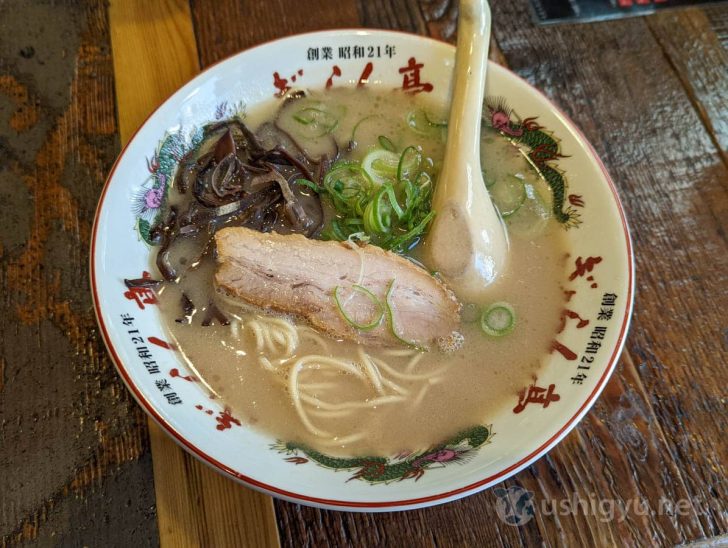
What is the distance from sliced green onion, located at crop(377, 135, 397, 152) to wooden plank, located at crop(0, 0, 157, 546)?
83 centimetres

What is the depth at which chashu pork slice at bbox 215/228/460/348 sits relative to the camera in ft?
4.73

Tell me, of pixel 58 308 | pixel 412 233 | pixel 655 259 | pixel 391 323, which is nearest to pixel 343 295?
pixel 391 323

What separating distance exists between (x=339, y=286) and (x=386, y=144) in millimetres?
515

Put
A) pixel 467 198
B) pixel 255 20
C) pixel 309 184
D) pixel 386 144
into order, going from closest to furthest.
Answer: pixel 467 198, pixel 309 184, pixel 386 144, pixel 255 20

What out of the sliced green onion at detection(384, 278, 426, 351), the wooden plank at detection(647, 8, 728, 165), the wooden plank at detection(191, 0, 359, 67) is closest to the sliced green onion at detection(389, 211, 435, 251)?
the sliced green onion at detection(384, 278, 426, 351)

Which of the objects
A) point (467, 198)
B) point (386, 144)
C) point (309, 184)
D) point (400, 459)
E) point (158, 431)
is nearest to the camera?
point (400, 459)

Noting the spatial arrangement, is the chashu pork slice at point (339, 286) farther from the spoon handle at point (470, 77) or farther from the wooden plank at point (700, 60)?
the wooden plank at point (700, 60)

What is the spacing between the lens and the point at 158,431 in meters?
1.37

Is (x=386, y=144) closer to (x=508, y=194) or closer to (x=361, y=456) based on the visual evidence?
(x=508, y=194)

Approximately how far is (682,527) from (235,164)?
1.44m

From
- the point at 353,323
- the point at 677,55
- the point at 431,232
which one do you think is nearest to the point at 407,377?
the point at 353,323

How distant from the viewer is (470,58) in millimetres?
1593

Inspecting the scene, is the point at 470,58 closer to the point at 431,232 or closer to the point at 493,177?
the point at 493,177

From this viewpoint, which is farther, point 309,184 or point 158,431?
point 309,184
